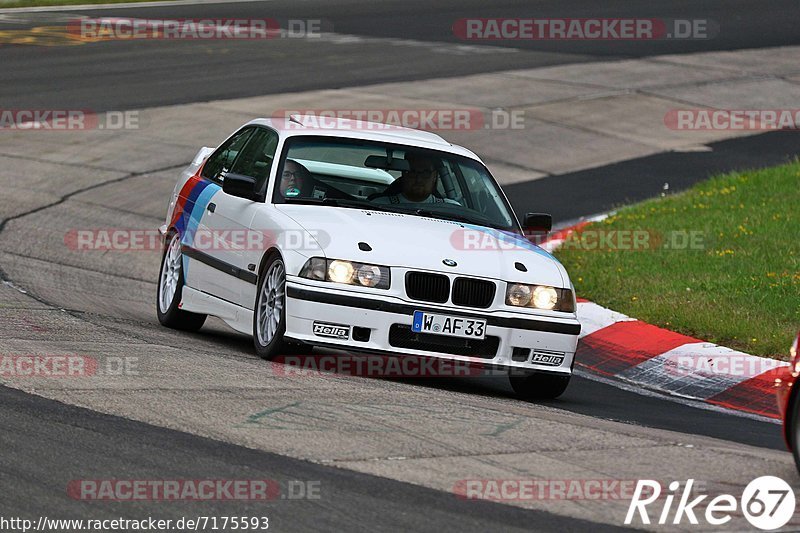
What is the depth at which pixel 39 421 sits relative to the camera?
6809 mm

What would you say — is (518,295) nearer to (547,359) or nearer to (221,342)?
(547,359)

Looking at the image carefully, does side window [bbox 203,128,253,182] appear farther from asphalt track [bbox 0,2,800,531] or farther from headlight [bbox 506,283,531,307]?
headlight [bbox 506,283,531,307]

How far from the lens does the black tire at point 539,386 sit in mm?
9305

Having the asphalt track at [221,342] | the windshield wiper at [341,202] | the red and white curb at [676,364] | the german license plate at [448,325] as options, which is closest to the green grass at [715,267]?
the red and white curb at [676,364]

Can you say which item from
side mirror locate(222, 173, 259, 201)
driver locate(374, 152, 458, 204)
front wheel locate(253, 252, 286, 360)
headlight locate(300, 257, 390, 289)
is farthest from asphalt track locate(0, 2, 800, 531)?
driver locate(374, 152, 458, 204)

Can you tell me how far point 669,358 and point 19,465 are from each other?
556 centimetres

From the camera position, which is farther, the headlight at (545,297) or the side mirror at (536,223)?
the side mirror at (536,223)

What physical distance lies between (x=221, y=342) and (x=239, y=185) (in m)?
1.31

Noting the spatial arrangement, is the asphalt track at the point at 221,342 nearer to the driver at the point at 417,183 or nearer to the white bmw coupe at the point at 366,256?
the white bmw coupe at the point at 366,256

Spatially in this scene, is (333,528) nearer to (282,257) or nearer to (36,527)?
(36,527)

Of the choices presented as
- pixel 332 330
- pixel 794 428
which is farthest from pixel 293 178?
pixel 794 428

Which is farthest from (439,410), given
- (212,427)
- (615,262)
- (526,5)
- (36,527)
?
(526,5)

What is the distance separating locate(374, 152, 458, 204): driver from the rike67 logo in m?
3.88

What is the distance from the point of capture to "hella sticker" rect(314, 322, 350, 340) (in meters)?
8.67
